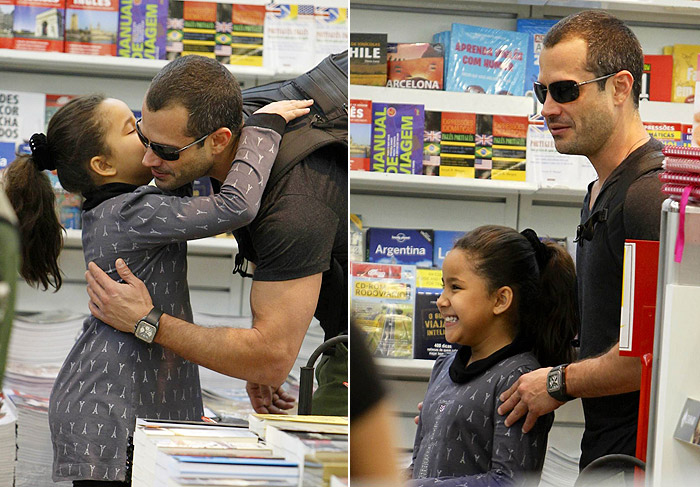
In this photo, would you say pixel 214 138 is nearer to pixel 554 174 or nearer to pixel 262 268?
pixel 262 268

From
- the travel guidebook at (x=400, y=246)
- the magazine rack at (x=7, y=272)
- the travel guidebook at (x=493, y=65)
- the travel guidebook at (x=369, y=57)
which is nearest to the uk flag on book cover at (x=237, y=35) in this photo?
the travel guidebook at (x=369, y=57)

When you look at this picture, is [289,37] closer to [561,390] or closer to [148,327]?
[148,327]

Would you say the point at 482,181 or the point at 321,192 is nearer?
the point at 321,192

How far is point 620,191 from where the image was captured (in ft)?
5.39

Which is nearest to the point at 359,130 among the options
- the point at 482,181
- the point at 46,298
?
the point at 482,181

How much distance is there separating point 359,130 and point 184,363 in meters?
0.85

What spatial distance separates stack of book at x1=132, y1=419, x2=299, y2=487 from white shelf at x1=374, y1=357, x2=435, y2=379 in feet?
2.96

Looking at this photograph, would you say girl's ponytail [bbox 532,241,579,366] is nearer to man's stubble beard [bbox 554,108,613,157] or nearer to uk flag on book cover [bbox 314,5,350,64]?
man's stubble beard [bbox 554,108,613,157]

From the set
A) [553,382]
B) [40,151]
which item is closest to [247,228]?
[40,151]

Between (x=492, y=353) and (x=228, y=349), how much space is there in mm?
619

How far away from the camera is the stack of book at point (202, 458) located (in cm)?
98

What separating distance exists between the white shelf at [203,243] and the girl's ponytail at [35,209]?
0.88 metres

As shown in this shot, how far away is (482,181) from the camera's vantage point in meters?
2.50

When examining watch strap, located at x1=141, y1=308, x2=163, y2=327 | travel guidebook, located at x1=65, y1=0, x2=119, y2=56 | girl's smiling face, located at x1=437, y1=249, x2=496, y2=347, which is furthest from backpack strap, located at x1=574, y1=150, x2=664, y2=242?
travel guidebook, located at x1=65, y1=0, x2=119, y2=56
